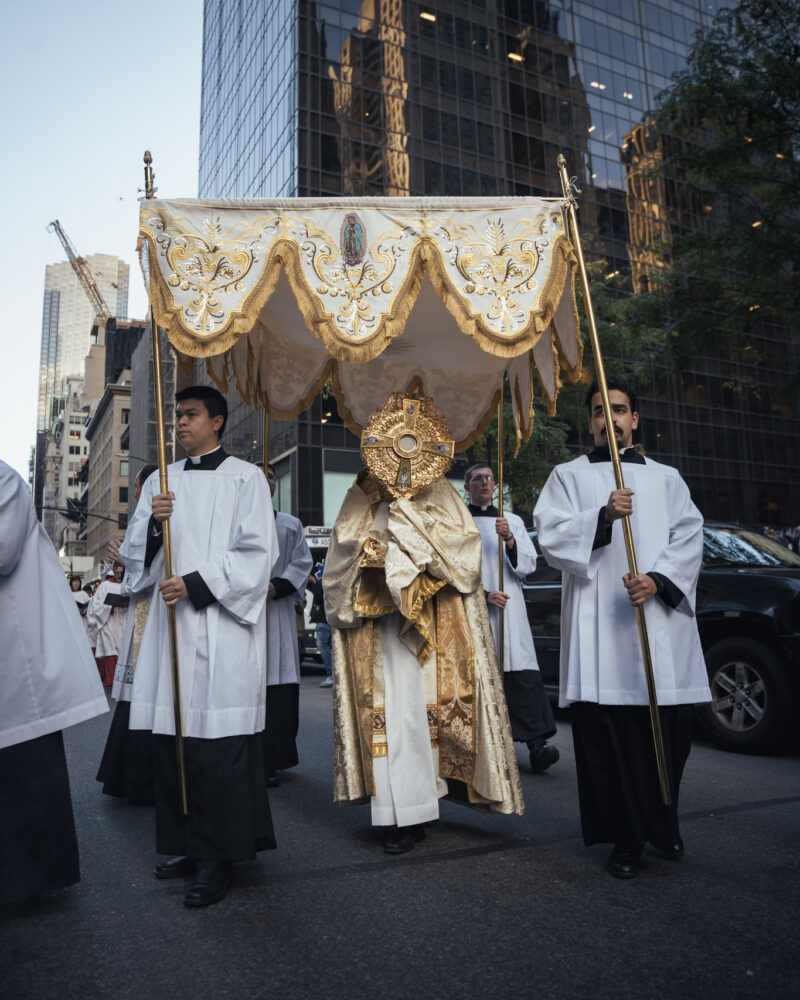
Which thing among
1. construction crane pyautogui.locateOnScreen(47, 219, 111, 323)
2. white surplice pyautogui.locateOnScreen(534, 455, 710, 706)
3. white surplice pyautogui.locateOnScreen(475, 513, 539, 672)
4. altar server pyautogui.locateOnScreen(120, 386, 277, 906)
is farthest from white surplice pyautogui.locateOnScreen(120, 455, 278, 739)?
construction crane pyautogui.locateOnScreen(47, 219, 111, 323)

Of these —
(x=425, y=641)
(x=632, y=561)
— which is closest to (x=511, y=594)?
(x=425, y=641)

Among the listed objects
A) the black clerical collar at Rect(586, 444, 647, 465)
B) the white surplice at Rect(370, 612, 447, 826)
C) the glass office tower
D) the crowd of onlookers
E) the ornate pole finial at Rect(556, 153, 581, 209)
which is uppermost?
the glass office tower

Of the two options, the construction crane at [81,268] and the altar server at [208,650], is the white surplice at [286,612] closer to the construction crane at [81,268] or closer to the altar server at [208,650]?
the altar server at [208,650]

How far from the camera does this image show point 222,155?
45.9m

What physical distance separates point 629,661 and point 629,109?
4459 cm

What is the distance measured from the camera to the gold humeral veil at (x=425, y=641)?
4.22m

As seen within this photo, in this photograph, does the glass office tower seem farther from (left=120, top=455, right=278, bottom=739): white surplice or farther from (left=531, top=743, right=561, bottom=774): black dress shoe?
(left=120, top=455, right=278, bottom=739): white surplice

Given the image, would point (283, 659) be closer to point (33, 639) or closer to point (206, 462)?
point (206, 462)

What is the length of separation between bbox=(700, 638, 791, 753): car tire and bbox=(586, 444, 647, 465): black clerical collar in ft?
9.50

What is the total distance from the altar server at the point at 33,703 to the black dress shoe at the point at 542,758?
3446 mm

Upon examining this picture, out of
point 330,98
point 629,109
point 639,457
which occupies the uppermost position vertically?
point 629,109

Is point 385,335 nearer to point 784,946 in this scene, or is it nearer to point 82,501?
point 784,946

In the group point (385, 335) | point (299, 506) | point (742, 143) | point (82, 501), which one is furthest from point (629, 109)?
point (82, 501)

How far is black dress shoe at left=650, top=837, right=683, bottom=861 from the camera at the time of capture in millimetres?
3689
